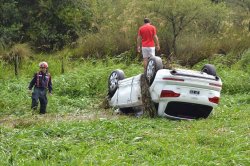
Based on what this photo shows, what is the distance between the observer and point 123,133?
7906 millimetres

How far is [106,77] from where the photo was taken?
50.8ft

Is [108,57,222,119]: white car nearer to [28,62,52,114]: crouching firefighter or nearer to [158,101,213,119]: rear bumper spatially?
[158,101,213,119]: rear bumper

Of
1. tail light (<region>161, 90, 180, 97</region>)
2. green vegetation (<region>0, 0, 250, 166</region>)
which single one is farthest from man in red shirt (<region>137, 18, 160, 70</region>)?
tail light (<region>161, 90, 180, 97</region>)

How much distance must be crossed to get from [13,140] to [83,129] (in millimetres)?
1395

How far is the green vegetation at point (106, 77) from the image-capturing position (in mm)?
6508

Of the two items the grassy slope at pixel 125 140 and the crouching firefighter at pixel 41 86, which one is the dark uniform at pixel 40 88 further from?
the grassy slope at pixel 125 140

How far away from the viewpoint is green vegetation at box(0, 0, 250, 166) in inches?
256

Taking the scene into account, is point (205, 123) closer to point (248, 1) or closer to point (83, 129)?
point (83, 129)

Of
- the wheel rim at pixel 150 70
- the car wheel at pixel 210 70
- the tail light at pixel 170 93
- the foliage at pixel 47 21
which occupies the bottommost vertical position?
the foliage at pixel 47 21

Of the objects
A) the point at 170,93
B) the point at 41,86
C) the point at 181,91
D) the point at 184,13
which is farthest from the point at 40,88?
the point at 184,13

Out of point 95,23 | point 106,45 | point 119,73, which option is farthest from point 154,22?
point 119,73

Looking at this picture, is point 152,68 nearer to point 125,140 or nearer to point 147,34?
point 125,140

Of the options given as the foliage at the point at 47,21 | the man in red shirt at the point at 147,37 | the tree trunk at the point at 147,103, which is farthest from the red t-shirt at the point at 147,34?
the foliage at the point at 47,21

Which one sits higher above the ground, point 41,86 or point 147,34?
point 147,34
